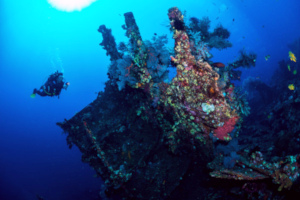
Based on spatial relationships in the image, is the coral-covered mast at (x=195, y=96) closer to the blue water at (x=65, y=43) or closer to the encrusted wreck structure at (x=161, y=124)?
the encrusted wreck structure at (x=161, y=124)

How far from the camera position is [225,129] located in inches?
159

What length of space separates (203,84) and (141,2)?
124 m

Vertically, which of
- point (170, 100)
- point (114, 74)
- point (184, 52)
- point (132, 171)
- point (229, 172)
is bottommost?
point (229, 172)

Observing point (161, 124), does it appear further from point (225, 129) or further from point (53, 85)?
point (53, 85)

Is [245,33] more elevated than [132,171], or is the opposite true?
[245,33]

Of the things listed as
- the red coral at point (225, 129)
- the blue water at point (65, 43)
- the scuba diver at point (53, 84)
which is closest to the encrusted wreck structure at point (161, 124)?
the red coral at point (225, 129)

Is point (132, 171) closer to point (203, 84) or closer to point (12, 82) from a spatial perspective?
point (203, 84)

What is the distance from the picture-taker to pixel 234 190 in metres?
4.00

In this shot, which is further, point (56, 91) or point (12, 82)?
point (12, 82)

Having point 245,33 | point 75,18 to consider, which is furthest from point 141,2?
point 245,33

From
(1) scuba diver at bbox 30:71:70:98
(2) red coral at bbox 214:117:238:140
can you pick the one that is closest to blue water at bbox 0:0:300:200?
(1) scuba diver at bbox 30:71:70:98

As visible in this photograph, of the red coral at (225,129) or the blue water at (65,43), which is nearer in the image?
the red coral at (225,129)

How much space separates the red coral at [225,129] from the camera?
12.9ft

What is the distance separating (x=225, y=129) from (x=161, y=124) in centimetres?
201
